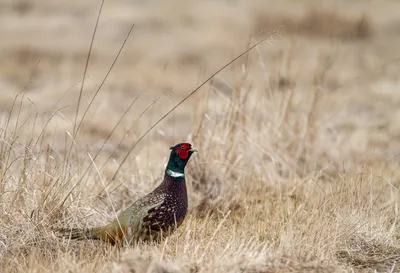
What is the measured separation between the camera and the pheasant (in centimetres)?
443

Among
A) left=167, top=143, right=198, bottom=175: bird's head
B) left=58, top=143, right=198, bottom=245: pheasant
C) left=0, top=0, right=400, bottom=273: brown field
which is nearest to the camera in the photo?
left=0, top=0, right=400, bottom=273: brown field

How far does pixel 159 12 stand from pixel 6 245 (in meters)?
15.3

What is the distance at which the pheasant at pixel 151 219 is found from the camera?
443 cm

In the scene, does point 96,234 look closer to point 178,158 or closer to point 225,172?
point 178,158

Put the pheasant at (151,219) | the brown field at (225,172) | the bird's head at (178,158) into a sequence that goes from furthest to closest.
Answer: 1. the bird's head at (178,158)
2. the pheasant at (151,219)
3. the brown field at (225,172)

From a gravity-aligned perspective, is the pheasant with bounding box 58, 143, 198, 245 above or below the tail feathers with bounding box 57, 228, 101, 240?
above

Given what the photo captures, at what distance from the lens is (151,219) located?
443 centimetres

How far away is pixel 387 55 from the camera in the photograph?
1552 cm

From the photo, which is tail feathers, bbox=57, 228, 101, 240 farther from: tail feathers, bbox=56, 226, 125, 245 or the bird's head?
the bird's head

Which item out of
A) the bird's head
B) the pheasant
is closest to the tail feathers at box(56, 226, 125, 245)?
the pheasant

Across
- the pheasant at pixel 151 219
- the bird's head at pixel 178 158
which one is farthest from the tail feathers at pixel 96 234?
the bird's head at pixel 178 158

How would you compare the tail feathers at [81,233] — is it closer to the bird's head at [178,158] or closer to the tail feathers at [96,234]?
the tail feathers at [96,234]

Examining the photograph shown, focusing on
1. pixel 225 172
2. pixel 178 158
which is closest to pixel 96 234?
pixel 178 158

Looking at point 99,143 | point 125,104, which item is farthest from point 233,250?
point 125,104
